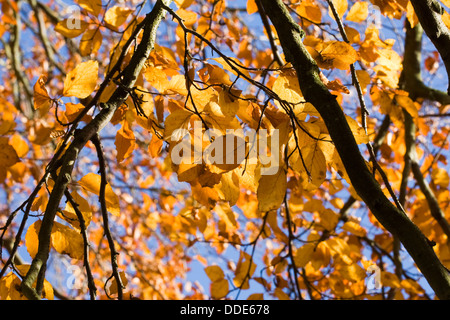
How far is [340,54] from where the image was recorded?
0.97 metres

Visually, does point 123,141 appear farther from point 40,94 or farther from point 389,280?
point 389,280

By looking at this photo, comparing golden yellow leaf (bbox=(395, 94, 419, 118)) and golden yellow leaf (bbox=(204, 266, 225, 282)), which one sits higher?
golden yellow leaf (bbox=(395, 94, 419, 118))

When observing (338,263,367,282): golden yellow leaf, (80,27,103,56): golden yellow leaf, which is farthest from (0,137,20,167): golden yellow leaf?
(338,263,367,282): golden yellow leaf

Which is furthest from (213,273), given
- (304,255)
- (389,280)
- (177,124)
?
(177,124)

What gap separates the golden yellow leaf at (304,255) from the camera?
1.74 metres

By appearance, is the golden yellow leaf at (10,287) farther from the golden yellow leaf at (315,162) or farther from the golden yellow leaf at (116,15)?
the golden yellow leaf at (116,15)

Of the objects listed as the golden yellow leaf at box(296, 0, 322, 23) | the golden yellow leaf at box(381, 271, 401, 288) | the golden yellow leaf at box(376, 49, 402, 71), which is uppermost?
the golden yellow leaf at box(296, 0, 322, 23)

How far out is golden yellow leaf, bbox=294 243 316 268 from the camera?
1.74m

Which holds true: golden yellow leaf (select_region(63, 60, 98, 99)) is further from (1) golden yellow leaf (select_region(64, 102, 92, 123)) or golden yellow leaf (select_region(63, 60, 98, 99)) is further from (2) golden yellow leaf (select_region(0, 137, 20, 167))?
(2) golden yellow leaf (select_region(0, 137, 20, 167))

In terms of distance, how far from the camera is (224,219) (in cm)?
189

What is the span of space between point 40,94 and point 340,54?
2.50 ft

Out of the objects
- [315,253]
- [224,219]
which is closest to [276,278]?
[315,253]

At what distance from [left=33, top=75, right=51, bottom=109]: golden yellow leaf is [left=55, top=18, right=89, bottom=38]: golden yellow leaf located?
1.22ft
